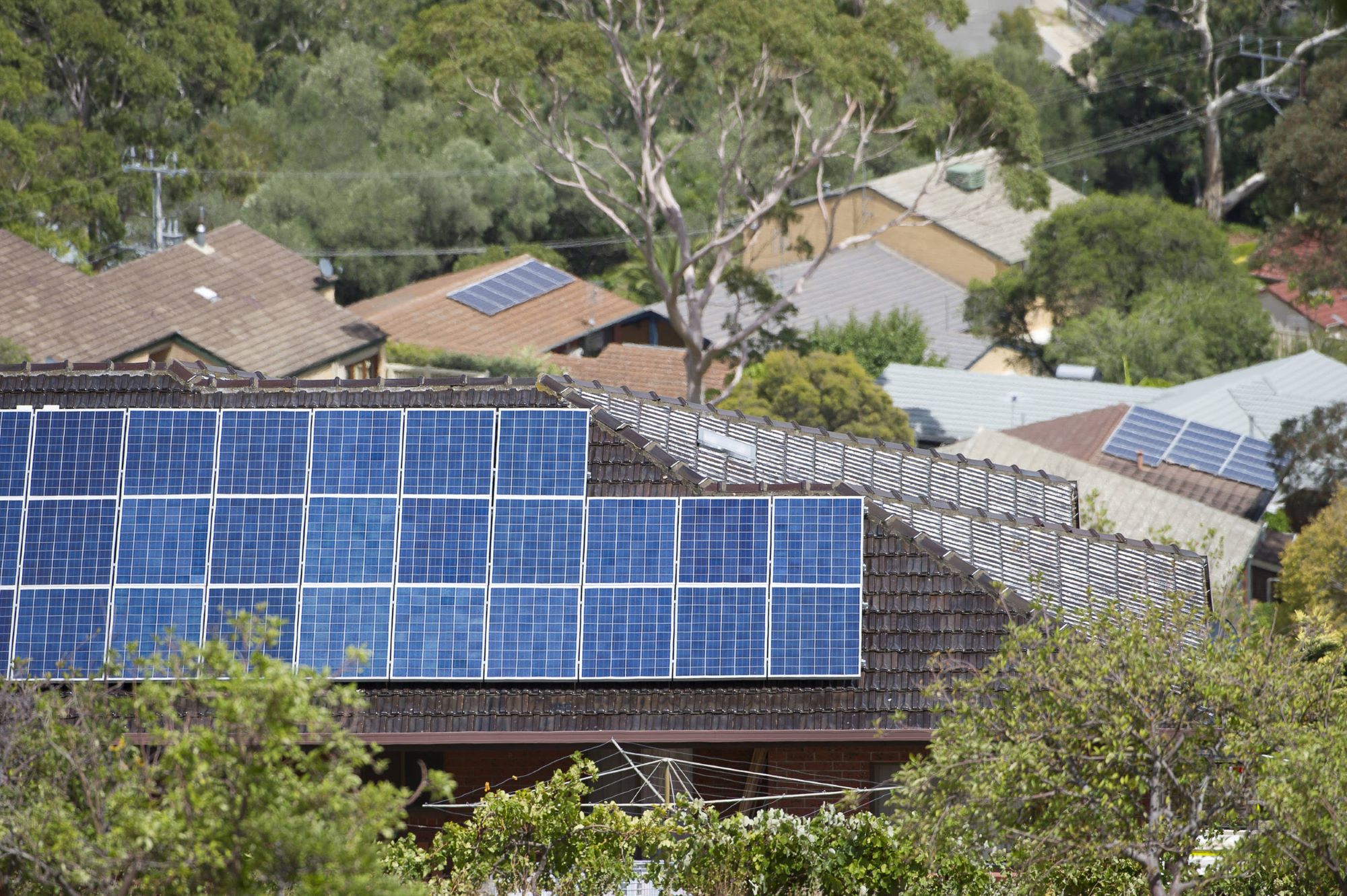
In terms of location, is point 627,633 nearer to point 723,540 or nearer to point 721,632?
point 721,632

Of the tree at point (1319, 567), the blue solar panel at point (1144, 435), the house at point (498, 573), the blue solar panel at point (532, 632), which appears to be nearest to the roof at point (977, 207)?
the blue solar panel at point (1144, 435)

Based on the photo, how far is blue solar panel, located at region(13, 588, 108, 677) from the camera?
1875 cm

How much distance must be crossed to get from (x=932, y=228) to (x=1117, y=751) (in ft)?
200

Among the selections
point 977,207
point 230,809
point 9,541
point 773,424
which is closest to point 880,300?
point 977,207

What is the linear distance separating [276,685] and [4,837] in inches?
94.9

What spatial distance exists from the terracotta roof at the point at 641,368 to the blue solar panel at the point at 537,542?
33700 millimetres

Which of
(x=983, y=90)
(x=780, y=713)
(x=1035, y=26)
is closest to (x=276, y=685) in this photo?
(x=780, y=713)

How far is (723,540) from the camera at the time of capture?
19359 mm

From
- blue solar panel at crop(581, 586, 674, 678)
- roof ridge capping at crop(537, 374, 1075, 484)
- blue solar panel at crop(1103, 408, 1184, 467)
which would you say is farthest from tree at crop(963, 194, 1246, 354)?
blue solar panel at crop(581, 586, 674, 678)

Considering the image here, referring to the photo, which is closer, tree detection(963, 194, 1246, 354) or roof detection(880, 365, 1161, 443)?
roof detection(880, 365, 1161, 443)

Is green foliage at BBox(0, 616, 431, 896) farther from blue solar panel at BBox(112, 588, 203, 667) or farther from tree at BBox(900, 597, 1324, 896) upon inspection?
blue solar panel at BBox(112, 588, 203, 667)

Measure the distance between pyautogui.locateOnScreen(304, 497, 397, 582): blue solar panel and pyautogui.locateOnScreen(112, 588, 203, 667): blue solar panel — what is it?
4.08 feet

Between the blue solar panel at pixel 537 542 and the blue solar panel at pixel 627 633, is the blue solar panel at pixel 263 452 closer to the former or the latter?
the blue solar panel at pixel 537 542

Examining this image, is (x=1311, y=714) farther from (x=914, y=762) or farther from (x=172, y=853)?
(x=172, y=853)
